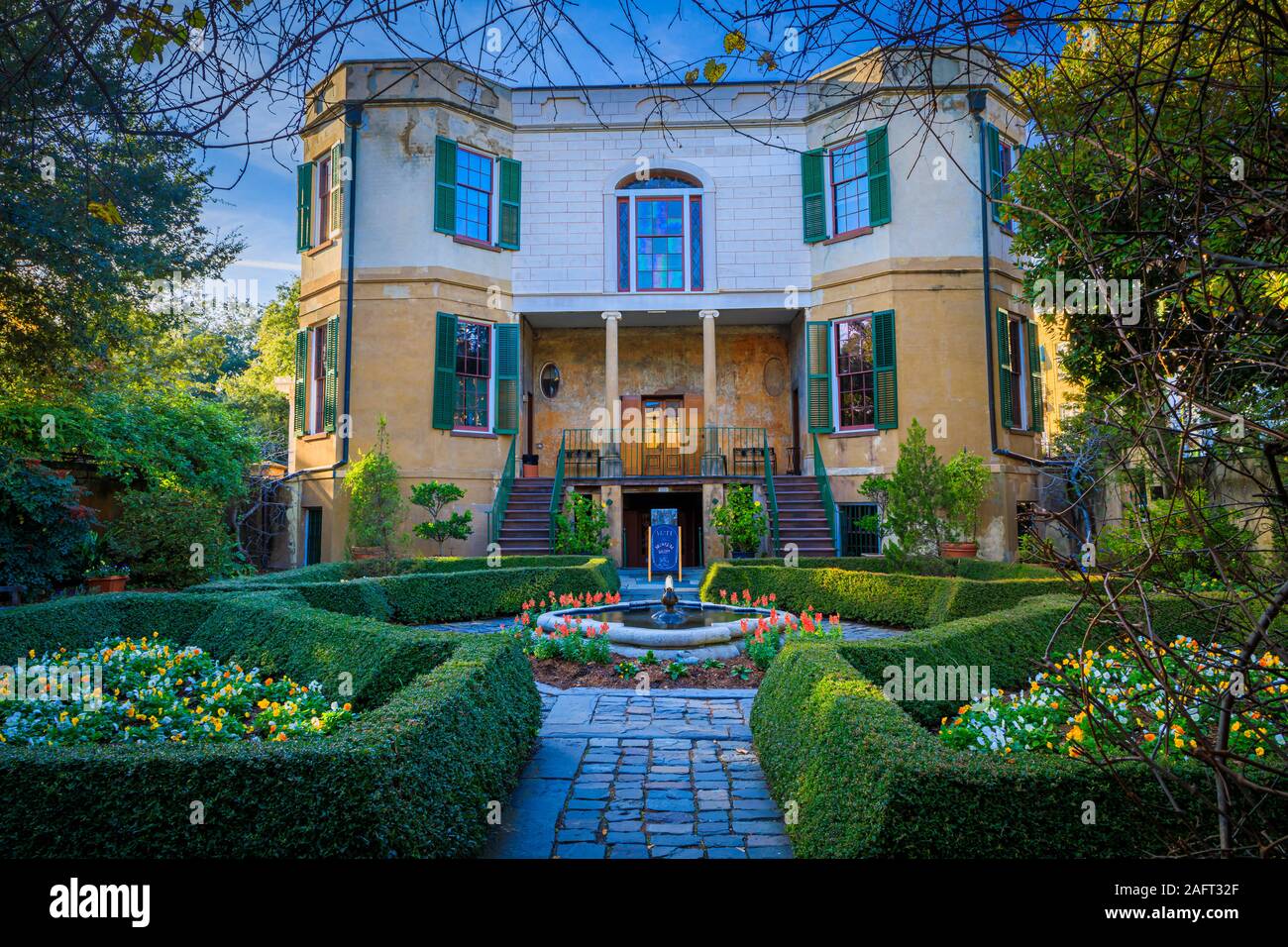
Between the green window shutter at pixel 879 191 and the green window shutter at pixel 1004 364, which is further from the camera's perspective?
the green window shutter at pixel 879 191

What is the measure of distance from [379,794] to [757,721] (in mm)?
2858

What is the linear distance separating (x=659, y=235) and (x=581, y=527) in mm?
7244

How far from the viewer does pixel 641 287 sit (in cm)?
1734

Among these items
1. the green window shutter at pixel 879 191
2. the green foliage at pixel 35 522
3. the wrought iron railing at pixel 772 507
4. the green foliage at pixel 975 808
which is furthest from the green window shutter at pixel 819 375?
the green foliage at pixel 975 808

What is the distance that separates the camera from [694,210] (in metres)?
17.3

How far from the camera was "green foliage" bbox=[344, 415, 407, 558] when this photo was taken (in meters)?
13.8

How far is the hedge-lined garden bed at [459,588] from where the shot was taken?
9.44m

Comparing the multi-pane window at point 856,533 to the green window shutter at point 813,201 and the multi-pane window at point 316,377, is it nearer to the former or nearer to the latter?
the green window shutter at point 813,201

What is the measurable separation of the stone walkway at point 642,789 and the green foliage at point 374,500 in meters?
8.59

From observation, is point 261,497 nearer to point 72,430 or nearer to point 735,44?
point 72,430

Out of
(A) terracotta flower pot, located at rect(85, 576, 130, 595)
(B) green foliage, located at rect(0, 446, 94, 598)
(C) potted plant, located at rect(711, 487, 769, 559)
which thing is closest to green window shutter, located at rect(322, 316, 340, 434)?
(A) terracotta flower pot, located at rect(85, 576, 130, 595)

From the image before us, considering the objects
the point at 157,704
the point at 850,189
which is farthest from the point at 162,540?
the point at 850,189

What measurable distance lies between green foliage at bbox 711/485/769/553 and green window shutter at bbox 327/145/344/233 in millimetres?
9720
